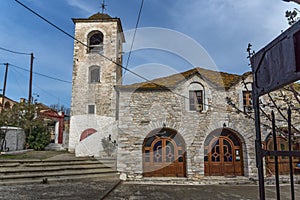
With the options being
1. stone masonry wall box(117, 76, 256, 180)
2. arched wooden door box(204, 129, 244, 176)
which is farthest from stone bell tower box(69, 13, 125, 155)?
arched wooden door box(204, 129, 244, 176)

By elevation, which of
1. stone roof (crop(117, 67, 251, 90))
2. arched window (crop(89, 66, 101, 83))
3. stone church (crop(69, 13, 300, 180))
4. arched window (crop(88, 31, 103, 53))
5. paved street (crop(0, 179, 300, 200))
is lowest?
paved street (crop(0, 179, 300, 200))

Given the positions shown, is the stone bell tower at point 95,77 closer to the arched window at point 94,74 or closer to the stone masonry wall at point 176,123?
the arched window at point 94,74

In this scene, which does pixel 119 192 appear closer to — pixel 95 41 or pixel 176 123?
pixel 176 123

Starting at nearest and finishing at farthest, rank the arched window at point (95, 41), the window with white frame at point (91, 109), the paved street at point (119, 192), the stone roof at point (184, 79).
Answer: the paved street at point (119, 192), the stone roof at point (184, 79), the window with white frame at point (91, 109), the arched window at point (95, 41)

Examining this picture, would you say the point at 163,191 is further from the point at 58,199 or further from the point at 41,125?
the point at 41,125

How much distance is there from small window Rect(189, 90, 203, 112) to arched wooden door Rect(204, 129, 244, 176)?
120 centimetres

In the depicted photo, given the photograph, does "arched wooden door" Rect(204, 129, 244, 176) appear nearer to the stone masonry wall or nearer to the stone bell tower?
the stone masonry wall

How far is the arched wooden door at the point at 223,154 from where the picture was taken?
9242 millimetres

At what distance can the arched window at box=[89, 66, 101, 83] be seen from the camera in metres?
14.5

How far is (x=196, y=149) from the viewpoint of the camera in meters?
9.11

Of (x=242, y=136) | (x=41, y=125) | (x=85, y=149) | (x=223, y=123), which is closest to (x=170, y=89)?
(x=223, y=123)

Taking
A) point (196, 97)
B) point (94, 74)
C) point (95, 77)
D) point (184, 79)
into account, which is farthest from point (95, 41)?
point (196, 97)

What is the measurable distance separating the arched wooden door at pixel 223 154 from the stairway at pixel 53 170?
3714 millimetres

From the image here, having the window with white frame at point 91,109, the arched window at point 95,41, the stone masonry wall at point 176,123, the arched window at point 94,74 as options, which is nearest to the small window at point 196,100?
the stone masonry wall at point 176,123
